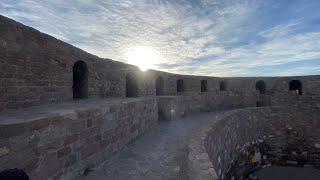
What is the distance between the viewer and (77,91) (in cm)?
885

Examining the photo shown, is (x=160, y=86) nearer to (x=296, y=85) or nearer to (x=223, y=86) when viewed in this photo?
(x=223, y=86)

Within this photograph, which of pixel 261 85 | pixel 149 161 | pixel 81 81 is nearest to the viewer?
pixel 149 161

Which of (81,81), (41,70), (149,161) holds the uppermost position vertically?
(41,70)

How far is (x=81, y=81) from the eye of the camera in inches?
346

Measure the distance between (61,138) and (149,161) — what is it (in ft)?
6.15

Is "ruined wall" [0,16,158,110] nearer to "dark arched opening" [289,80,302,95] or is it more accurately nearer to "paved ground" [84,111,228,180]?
"paved ground" [84,111,228,180]

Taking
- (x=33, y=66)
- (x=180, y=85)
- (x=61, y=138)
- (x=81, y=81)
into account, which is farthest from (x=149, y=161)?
(x=180, y=85)

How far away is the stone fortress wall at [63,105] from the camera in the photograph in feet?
9.83

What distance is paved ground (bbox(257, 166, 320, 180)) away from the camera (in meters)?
9.82

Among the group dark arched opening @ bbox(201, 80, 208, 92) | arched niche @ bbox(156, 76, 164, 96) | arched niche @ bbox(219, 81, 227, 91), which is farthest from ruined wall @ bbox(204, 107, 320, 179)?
arched niche @ bbox(219, 81, 227, 91)

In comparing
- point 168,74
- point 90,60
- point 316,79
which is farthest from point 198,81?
point 90,60

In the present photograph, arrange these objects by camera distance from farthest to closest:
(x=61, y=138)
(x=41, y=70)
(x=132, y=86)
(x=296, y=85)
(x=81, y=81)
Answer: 1. (x=296, y=85)
2. (x=132, y=86)
3. (x=81, y=81)
4. (x=41, y=70)
5. (x=61, y=138)

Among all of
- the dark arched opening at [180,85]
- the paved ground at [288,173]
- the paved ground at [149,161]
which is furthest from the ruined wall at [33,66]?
the dark arched opening at [180,85]

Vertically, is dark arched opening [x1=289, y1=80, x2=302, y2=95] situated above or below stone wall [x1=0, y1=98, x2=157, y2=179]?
above
